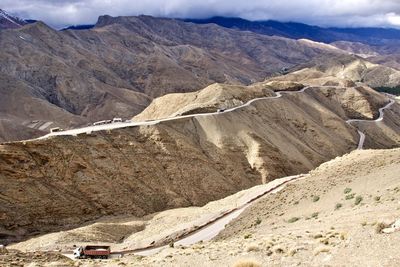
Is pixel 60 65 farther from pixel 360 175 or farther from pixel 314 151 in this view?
pixel 360 175

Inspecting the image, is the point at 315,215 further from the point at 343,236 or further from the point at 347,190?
the point at 343,236

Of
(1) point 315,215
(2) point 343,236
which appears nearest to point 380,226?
(2) point 343,236

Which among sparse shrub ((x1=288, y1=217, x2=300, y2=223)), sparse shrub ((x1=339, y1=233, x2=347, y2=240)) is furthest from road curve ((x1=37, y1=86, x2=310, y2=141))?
sparse shrub ((x1=339, y1=233, x2=347, y2=240))

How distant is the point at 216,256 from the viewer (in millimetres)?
18266

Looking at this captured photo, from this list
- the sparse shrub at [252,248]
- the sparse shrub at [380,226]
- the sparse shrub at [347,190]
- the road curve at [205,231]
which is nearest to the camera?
the sparse shrub at [380,226]

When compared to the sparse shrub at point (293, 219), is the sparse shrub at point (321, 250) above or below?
above

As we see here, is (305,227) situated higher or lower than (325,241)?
lower

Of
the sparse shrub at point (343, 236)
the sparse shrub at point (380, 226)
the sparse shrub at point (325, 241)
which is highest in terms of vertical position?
the sparse shrub at point (380, 226)

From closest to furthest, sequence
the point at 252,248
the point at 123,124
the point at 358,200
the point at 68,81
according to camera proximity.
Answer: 1. the point at 252,248
2. the point at 358,200
3. the point at 123,124
4. the point at 68,81

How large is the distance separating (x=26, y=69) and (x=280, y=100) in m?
98.2

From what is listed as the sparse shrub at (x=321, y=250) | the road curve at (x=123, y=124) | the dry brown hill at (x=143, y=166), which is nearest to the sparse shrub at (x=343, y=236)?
the sparse shrub at (x=321, y=250)

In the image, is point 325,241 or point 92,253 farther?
point 92,253

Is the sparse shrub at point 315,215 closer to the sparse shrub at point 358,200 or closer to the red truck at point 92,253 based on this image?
the sparse shrub at point 358,200

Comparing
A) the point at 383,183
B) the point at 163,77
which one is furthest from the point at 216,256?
the point at 163,77
